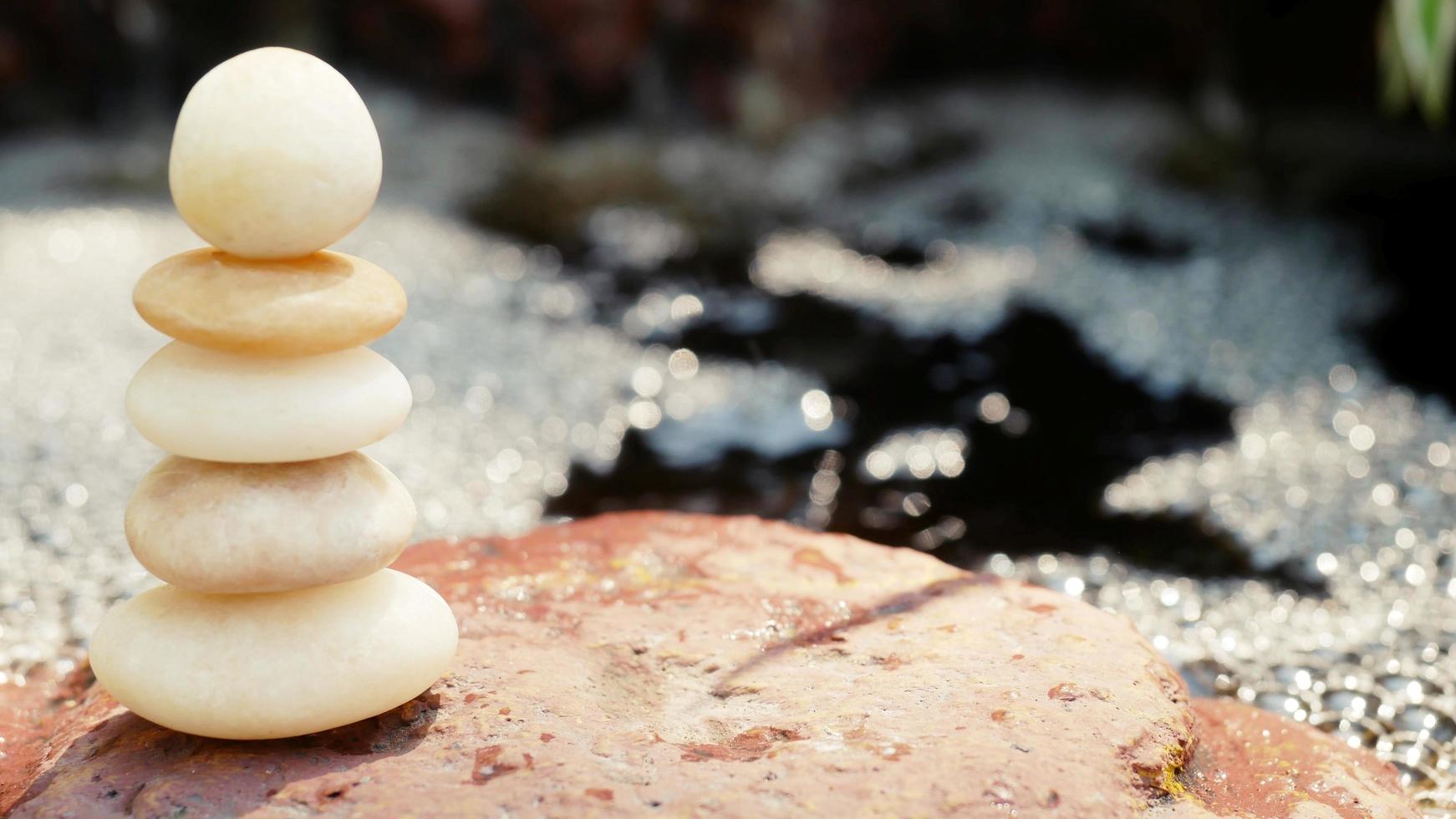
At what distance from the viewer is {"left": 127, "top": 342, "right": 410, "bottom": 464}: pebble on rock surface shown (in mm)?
1494

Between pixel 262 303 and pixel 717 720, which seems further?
pixel 717 720

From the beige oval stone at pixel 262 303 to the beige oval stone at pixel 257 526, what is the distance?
162 mm

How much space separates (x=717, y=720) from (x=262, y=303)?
2.56 ft

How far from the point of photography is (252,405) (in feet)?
4.91

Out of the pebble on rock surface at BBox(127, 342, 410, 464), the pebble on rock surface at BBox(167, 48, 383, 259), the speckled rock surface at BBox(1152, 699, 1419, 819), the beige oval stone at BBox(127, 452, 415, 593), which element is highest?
the pebble on rock surface at BBox(167, 48, 383, 259)

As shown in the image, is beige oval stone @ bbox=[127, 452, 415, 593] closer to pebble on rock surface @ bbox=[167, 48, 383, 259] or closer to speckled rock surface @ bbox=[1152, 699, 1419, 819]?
pebble on rock surface @ bbox=[167, 48, 383, 259]

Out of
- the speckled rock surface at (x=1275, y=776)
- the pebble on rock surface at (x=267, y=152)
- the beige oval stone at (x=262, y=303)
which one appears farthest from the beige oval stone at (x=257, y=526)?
the speckled rock surface at (x=1275, y=776)

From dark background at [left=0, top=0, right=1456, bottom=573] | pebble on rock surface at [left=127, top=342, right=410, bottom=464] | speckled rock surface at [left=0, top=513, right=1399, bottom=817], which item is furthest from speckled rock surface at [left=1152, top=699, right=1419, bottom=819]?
dark background at [left=0, top=0, right=1456, bottom=573]

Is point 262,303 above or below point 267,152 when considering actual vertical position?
below

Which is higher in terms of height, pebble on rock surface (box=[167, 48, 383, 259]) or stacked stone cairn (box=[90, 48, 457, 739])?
pebble on rock surface (box=[167, 48, 383, 259])

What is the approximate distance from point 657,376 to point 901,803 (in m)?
3.03

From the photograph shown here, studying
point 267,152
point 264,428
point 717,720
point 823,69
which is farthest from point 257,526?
point 823,69

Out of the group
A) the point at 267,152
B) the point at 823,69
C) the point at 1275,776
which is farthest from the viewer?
the point at 823,69

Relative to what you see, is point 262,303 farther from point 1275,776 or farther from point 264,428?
point 1275,776
